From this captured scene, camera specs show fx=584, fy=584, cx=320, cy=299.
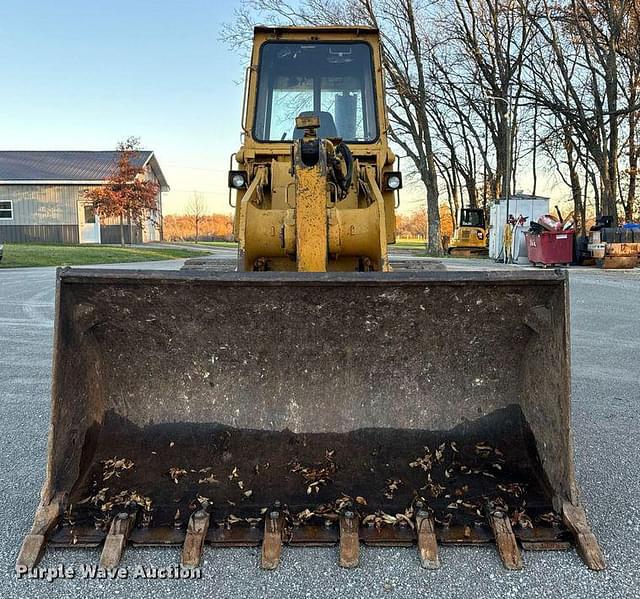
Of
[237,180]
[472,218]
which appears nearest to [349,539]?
[237,180]

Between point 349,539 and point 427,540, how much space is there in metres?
0.30

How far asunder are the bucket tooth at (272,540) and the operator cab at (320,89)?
9.87 ft

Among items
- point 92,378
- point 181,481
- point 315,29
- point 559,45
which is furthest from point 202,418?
point 559,45

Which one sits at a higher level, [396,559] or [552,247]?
[552,247]

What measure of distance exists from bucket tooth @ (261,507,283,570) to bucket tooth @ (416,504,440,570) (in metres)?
0.54

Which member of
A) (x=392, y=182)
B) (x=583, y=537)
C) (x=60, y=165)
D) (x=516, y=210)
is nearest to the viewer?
(x=583, y=537)

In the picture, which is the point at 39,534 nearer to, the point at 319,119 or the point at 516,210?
the point at 319,119

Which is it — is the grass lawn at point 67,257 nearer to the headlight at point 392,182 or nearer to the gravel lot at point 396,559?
the gravel lot at point 396,559

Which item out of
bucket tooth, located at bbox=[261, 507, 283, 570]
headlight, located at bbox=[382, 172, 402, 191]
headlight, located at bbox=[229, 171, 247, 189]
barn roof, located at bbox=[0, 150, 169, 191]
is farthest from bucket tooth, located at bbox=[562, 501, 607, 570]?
barn roof, located at bbox=[0, 150, 169, 191]

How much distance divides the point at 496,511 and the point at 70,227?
32.5 meters

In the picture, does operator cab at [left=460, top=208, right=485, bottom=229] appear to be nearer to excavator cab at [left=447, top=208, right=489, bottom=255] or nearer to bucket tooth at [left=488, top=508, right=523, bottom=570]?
excavator cab at [left=447, top=208, right=489, bottom=255]

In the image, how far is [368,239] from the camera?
3.37m

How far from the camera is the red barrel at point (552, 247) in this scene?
1750 centimetres

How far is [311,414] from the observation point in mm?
2852
